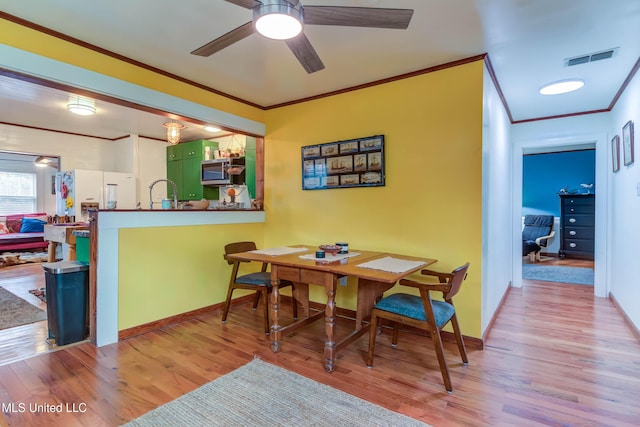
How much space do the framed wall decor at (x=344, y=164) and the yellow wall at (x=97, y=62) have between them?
1.09m

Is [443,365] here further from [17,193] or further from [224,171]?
[17,193]

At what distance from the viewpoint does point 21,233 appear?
656 centimetres

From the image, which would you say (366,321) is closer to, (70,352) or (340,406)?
(340,406)

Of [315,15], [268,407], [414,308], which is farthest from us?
[414,308]

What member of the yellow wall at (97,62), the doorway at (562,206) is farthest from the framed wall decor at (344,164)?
the doorway at (562,206)

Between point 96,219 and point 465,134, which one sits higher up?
point 465,134

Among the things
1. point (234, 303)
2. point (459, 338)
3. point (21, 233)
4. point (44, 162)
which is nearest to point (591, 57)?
point (459, 338)

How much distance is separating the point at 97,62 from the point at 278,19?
1710 mm

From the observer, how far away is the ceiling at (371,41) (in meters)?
1.92

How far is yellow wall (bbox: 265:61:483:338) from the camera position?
2.52 m

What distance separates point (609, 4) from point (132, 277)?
3.88m

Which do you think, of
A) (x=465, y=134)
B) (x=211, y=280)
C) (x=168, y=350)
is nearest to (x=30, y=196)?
(x=211, y=280)

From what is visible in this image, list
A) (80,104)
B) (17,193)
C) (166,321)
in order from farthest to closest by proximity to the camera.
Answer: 1. (17,193)
2. (80,104)
3. (166,321)

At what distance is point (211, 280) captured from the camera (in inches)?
131
